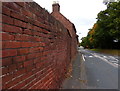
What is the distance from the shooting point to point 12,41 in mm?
1622

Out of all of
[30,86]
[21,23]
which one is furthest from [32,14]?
[30,86]

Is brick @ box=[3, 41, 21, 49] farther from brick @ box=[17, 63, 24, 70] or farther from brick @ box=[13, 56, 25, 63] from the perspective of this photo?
brick @ box=[17, 63, 24, 70]

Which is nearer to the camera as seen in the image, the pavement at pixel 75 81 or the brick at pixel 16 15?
the brick at pixel 16 15

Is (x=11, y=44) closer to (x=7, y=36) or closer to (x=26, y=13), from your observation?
(x=7, y=36)

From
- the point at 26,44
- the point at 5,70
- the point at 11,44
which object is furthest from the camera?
the point at 26,44

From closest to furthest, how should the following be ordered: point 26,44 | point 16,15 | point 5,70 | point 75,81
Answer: point 5,70
point 16,15
point 26,44
point 75,81

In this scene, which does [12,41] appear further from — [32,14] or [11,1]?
[32,14]

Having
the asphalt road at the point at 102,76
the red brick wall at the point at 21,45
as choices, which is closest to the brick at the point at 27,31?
the red brick wall at the point at 21,45

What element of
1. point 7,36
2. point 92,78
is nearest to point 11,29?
point 7,36

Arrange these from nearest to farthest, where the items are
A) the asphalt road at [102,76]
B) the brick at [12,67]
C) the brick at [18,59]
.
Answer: the brick at [12,67], the brick at [18,59], the asphalt road at [102,76]

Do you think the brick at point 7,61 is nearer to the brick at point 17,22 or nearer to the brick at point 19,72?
the brick at point 19,72

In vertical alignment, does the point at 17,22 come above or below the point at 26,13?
below

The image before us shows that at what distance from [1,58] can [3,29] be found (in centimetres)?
34

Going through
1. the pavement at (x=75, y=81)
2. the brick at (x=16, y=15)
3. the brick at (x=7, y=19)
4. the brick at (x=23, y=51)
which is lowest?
the pavement at (x=75, y=81)
